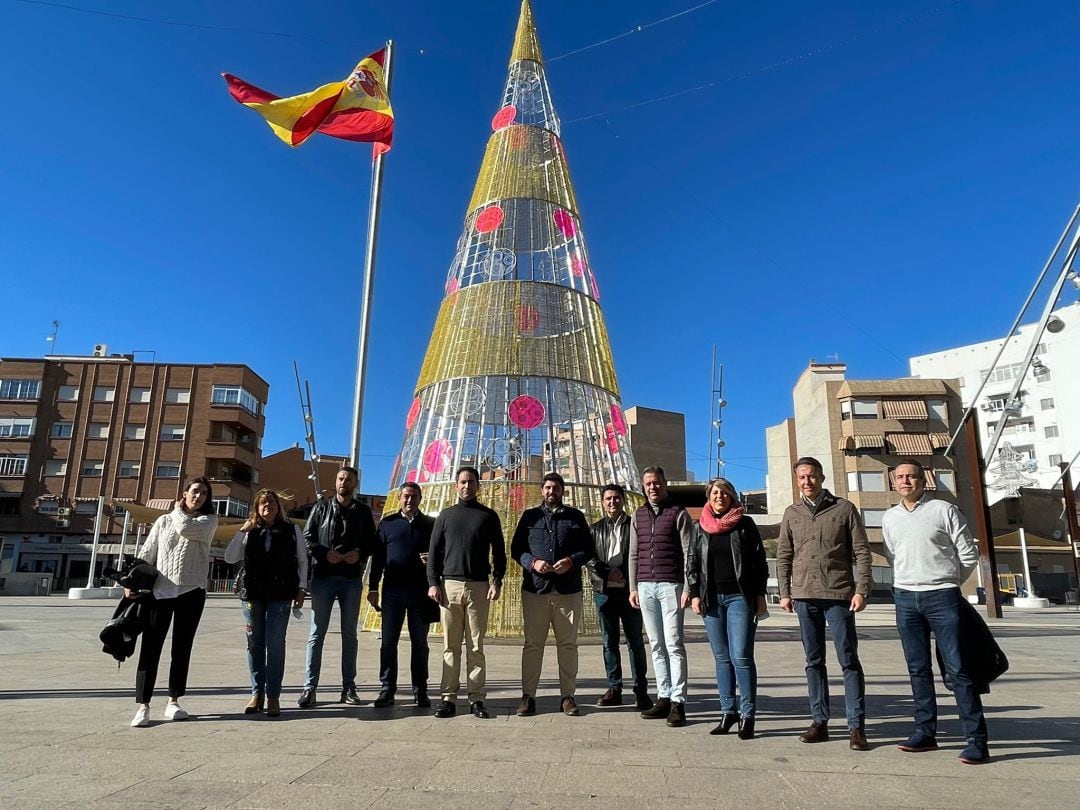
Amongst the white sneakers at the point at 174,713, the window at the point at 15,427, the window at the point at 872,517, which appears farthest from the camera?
the window at the point at 15,427

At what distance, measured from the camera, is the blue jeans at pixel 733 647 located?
4781mm

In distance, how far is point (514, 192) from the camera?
39.8 feet

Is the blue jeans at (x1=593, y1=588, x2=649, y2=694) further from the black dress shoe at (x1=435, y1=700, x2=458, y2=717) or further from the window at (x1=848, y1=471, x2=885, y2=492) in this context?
the window at (x1=848, y1=471, x2=885, y2=492)

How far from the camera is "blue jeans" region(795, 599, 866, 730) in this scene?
4.50 m

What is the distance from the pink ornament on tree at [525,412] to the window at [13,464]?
44.9 metres

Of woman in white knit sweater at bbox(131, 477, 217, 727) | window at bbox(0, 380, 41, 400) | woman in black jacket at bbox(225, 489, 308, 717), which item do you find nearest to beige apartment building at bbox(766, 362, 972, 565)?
woman in black jacket at bbox(225, 489, 308, 717)

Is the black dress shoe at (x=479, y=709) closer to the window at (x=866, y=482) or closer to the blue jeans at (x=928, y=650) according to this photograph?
the blue jeans at (x=928, y=650)

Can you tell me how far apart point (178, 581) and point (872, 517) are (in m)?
45.4

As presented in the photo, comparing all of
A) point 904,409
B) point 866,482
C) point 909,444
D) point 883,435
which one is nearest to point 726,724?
point 866,482

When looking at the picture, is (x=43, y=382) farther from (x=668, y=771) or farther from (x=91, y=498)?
(x=668, y=771)

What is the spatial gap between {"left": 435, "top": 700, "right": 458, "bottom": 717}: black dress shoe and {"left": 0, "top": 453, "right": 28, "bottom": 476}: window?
4859cm

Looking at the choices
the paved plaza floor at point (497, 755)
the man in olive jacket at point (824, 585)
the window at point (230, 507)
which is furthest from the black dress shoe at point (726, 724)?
the window at point (230, 507)

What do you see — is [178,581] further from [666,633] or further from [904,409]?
[904,409]

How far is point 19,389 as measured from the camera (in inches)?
1756
